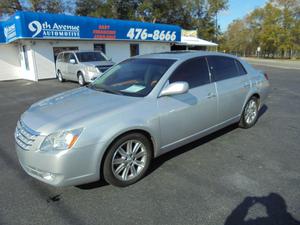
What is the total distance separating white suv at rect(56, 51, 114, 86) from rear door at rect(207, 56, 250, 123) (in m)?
7.22

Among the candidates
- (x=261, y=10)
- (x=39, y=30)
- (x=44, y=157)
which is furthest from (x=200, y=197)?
(x=261, y=10)

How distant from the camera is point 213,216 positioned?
2531 millimetres

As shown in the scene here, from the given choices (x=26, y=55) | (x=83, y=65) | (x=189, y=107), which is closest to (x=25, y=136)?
(x=189, y=107)

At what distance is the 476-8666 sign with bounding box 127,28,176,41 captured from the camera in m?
19.6

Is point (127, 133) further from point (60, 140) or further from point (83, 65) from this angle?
point (83, 65)

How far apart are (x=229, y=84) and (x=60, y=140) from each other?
10.3 ft

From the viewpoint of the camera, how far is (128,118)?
293 cm

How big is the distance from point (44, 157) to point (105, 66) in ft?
30.2

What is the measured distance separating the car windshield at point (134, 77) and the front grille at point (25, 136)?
1284 mm

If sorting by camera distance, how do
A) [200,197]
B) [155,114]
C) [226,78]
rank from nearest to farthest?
1. [200,197]
2. [155,114]
3. [226,78]

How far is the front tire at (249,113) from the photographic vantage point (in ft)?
16.4

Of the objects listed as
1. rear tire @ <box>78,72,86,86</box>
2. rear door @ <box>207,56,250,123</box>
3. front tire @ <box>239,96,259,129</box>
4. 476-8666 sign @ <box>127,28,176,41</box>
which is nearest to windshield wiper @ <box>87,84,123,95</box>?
rear door @ <box>207,56,250,123</box>

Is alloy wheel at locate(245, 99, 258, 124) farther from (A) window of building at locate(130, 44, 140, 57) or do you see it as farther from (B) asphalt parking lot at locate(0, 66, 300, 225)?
(A) window of building at locate(130, 44, 140, 57)

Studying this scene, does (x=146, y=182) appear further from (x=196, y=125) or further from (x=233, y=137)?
(x=233, y=137)
